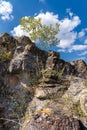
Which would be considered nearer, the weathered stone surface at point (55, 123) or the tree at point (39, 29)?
the weathered stone surface at point (55, 123)

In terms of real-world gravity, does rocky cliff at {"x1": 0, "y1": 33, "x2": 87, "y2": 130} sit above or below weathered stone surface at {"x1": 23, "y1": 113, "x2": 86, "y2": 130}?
above

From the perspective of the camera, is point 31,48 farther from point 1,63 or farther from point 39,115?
point 39,115

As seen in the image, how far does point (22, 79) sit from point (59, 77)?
2130 millimetres

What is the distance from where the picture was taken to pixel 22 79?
52.9 ft

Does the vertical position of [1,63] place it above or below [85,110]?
above

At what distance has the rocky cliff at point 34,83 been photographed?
14016 millimetres

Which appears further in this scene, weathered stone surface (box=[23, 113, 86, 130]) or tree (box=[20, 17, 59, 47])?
tree (box=[20, 17, 59, 47])

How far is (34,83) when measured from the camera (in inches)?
625

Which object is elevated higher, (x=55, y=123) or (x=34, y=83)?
(x=34, y=83)

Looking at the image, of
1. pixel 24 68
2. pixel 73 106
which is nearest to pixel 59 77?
pixel 24 68

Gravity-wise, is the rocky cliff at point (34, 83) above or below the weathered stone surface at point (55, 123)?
above

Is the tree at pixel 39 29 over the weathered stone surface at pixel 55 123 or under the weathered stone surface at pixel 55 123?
over

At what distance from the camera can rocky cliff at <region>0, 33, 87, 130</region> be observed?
14016 mm

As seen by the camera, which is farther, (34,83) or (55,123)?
(34,83)
